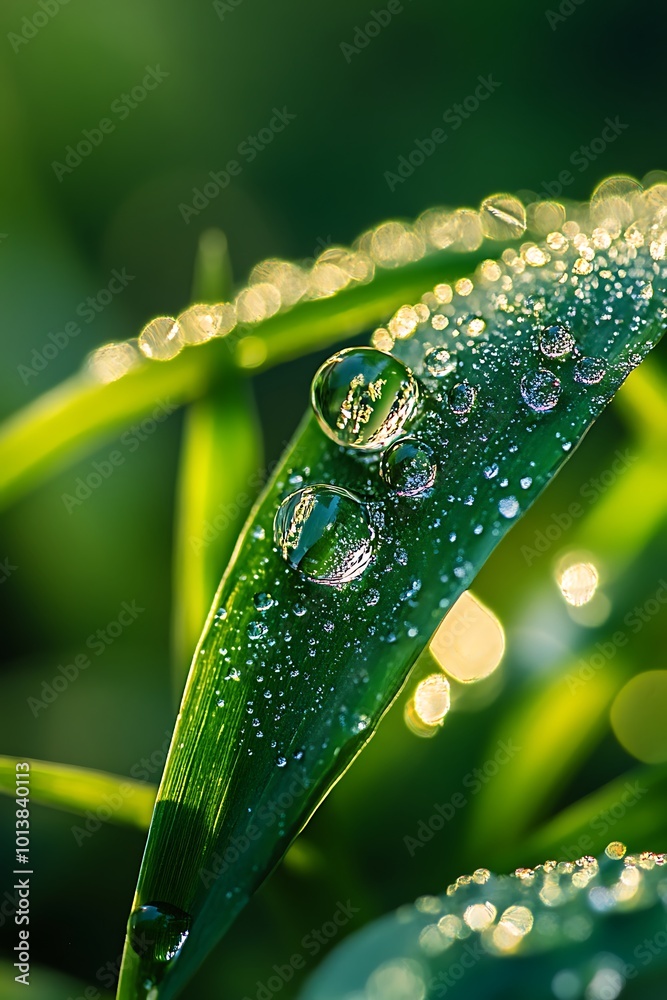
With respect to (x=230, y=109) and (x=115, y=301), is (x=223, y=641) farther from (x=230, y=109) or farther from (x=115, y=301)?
(x=230, y=109)

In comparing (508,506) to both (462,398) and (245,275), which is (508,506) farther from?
(245,275)

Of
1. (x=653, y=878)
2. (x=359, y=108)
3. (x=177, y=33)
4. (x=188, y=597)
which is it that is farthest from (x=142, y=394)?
(x=177, y=33)

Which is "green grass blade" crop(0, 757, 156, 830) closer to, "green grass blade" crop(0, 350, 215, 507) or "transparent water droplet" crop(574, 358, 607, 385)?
"green grass blade" crop(0, 350, 215, 507)

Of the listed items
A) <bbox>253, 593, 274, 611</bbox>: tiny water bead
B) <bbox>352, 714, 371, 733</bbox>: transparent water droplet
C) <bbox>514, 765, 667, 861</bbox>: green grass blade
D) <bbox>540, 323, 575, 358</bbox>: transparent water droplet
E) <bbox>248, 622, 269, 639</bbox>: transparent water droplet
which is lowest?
<bbox>514, 765, 667, 861</bbox>: green grass blade

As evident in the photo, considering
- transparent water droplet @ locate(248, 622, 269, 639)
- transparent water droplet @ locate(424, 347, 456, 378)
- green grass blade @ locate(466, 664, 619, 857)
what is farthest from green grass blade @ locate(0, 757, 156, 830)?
transparent water droplet @ locate(424, 347, 456, 378)

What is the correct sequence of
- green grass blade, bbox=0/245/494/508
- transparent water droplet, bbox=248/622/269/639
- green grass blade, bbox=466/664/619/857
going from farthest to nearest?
green grass blade, bbox=0/245/494/508 → green grass blade, bbox=466/664/619/857 → transparent water droplet, bbox=248/622/269/639

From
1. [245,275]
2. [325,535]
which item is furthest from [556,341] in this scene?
[245,275]
